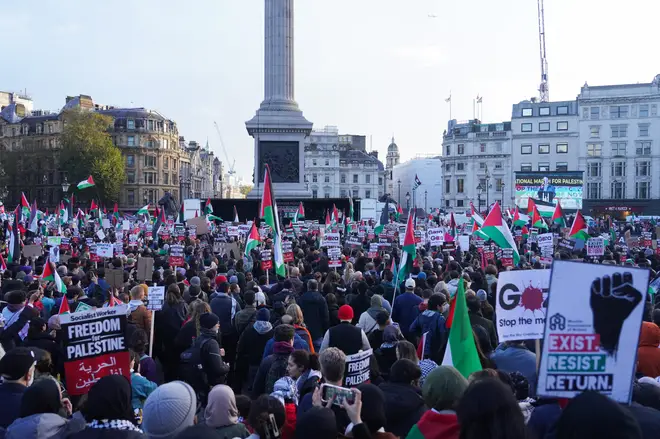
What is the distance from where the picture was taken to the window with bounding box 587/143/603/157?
83.5 m

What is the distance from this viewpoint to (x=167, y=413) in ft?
14.8

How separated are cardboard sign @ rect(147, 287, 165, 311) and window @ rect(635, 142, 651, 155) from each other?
81731 mm

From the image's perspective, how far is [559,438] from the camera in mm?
3336

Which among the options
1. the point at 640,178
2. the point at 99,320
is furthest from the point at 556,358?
the point at 640,178

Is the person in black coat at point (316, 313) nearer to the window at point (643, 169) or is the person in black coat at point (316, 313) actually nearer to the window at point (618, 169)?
the window at point (618, 169)

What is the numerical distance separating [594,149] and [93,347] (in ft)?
280

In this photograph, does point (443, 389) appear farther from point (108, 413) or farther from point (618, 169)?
point (618, 169)

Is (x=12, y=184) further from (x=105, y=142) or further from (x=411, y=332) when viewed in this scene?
(x=411, y=332)

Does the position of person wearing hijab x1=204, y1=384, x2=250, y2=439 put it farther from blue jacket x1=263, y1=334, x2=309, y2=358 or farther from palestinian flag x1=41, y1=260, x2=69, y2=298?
palestinian flag x1=41, y1=260, x2=69, y2=298

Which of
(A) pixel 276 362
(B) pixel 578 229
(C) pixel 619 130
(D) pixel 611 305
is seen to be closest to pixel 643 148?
(C) pixel 619 130

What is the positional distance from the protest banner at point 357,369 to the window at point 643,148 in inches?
3300

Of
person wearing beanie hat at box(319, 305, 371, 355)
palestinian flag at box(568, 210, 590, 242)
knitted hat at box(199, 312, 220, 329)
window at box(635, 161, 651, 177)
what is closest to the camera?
person wearing beanie hat at box(319, 305, 371, 355)

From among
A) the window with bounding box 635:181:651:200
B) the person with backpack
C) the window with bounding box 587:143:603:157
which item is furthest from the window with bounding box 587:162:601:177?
the person with backpack

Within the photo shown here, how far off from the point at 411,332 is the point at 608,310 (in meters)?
5.31
